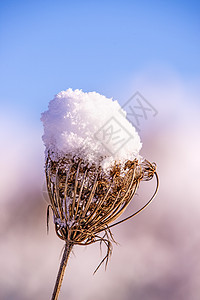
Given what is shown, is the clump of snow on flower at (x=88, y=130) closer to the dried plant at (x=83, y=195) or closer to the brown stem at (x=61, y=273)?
the dried plant at (x=83, y=195)

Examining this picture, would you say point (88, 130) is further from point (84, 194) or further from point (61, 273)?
point (61, 273)

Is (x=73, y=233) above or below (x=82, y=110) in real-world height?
below

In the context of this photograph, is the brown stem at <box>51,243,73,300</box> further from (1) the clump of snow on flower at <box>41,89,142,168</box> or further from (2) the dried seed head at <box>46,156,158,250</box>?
(1) the clump of snow on flower at <box>41,89,142,168</box>

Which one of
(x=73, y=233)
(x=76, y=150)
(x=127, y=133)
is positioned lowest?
(x=73, y=233)

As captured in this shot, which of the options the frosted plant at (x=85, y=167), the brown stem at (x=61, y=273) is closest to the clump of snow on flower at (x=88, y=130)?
the frosted plant at (x=85, y=167)

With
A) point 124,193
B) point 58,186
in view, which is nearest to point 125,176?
point 124,193

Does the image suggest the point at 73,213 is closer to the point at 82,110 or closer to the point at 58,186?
the point at 58,186

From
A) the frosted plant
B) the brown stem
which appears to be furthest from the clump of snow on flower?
the brown stem

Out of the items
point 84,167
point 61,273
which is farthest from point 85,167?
point 61,273
